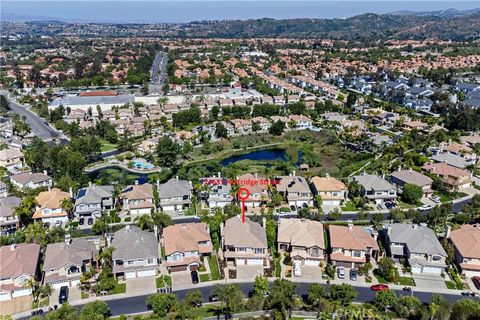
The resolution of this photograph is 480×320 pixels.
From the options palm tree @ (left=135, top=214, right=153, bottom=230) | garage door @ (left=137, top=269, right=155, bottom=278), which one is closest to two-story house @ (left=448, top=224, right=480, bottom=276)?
garage door @ (left=137, top=269, right=155, bottom=278)

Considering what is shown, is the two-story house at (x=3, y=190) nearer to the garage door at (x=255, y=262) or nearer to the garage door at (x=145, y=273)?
the garage door at (x=145, y=273)

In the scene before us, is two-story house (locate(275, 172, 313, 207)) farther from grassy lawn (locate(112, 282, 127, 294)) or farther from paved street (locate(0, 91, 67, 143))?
paved street (locate(0, 91, 67, 143))

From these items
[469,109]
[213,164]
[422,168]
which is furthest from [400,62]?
[213,164]

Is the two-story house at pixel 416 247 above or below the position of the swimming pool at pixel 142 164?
below

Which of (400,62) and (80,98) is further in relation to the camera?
(400,62)

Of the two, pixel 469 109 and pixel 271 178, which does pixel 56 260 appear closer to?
pixel 271 178

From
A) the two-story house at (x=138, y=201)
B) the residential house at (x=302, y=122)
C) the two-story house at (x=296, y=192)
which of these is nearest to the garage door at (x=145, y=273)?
the two-story house at (x=138, y=201)
